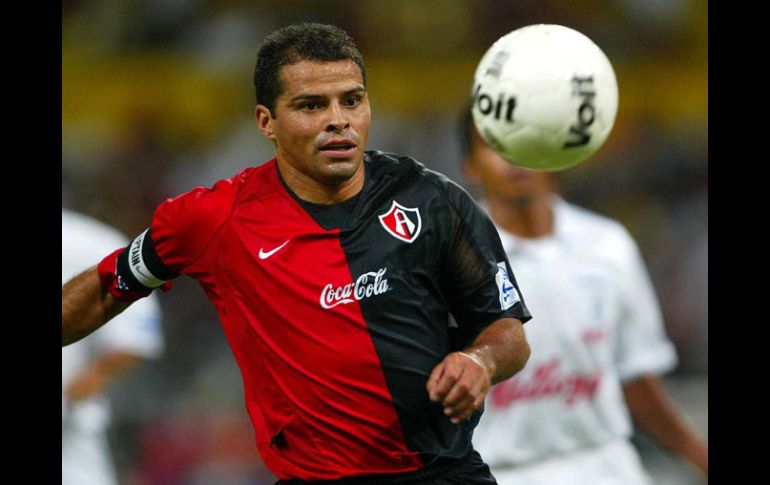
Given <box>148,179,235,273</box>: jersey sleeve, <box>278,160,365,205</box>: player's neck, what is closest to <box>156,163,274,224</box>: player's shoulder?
<box>148,179,235,273</box>: jersey sleeve

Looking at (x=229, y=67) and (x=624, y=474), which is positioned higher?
(x=229, y=67)

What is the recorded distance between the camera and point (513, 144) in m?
4.10

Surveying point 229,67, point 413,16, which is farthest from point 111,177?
point 413,16

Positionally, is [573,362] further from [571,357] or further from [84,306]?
[84,306]

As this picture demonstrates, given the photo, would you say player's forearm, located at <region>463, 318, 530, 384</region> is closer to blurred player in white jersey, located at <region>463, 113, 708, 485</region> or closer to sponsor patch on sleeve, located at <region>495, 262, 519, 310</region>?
sponsor patch on sleeve, located at <region>495, 262, 519, 310</region>

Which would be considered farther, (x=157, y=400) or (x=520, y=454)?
(x=157, y=400)

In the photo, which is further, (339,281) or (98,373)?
(98,373)

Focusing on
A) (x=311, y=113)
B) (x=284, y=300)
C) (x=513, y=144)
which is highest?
(x=311, y=113)

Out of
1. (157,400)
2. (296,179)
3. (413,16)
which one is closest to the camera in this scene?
(296,179)

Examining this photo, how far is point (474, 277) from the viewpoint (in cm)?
407

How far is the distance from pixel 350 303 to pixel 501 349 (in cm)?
54

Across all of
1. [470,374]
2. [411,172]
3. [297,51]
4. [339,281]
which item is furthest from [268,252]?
[470,374]

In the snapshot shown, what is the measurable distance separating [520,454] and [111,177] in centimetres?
454

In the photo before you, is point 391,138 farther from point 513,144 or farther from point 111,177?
point 513,144
